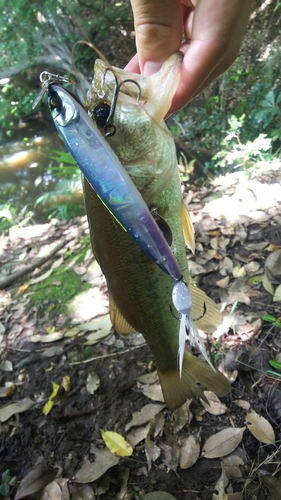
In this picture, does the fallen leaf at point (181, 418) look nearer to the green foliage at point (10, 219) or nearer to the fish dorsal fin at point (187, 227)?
the fish dorsal fin at point (187, 227)

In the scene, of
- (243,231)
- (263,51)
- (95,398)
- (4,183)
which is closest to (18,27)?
(4,183)

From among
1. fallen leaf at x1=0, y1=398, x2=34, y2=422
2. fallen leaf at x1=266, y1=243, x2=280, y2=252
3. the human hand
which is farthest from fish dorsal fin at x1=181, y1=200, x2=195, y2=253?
fallen leaf at x1=0, y1=398, x2=34, y2=422

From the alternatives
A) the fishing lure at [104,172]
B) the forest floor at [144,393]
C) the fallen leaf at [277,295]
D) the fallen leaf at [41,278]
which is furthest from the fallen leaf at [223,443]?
the fallen leaf at [41,278]

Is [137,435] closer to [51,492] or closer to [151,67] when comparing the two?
[51,492]

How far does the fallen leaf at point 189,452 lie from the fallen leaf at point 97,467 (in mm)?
374

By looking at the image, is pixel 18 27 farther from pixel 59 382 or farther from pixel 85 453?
pixel 85 453

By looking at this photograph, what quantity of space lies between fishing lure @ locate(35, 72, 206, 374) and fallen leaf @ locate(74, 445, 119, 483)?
146 centimetres

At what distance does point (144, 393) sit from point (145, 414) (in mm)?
131

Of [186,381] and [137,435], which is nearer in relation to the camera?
[186,381]

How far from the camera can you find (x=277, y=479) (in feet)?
5.44

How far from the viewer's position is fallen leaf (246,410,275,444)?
→ 1821 mm

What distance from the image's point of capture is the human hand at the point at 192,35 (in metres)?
1.19

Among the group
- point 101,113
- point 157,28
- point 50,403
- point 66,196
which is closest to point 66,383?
point 50,403

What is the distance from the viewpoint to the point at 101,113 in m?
1.31
